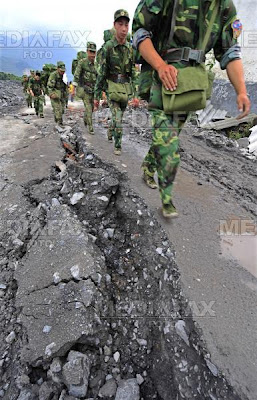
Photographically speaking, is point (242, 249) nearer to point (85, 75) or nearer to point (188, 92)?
point (188, 92)

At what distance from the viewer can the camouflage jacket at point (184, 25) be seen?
1686 millimetres

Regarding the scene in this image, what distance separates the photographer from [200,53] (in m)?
1.79

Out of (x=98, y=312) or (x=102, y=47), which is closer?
(x=98, y=312)

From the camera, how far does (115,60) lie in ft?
12.0

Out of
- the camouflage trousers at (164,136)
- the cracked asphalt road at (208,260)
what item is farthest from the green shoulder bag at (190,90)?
the cracked asphalt road at (208,260)

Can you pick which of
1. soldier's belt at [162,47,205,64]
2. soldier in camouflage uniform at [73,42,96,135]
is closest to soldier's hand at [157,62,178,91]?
soldier's belt at [162,47,205,64]

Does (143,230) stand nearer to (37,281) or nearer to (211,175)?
(37,281)

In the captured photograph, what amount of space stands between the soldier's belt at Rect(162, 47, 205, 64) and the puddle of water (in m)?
1.33

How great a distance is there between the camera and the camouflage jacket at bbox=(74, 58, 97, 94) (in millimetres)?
5645

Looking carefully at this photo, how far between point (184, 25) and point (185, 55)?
0.57 ft

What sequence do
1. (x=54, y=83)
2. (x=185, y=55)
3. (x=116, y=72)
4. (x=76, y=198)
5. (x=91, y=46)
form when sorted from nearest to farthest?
(x=185, y=55)
(x=76, y=198)
(x=116, y=72)
(x=91, y=46)
(x=54, y=83)

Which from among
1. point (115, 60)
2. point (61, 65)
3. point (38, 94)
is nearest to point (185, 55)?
point (115, 60)

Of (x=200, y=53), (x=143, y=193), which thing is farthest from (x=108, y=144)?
(x=200, y=53)

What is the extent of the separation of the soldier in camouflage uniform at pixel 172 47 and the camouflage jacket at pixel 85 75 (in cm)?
408
